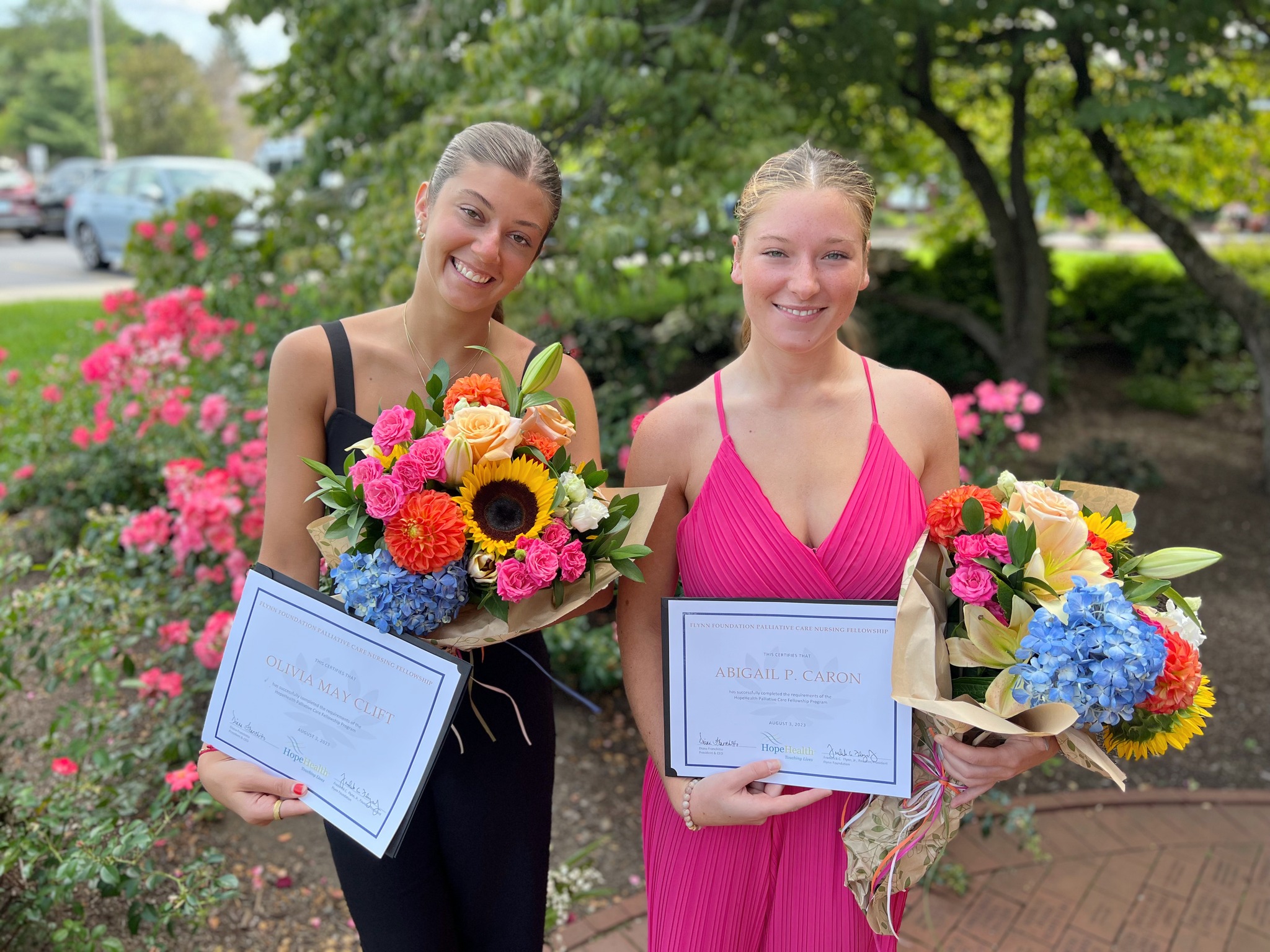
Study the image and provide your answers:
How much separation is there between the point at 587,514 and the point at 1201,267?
23.7 feet

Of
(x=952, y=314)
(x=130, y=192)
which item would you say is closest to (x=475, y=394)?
(x=952, y=314)

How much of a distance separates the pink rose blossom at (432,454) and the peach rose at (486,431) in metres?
0.02

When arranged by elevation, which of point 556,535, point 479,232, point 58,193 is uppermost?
point 479,232

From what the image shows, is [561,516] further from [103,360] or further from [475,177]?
[103,360]

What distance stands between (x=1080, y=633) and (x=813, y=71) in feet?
17.7

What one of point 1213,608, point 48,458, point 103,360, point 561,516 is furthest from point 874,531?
point 48,458

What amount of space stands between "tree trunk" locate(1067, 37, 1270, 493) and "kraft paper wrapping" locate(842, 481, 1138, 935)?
6.31 meters

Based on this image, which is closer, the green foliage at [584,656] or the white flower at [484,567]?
the white flower at [484,567]

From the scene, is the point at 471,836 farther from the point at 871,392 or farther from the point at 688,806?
the point at 871,392

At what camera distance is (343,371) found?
6.11 feet

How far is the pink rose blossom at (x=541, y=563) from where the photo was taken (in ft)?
→ 4.86

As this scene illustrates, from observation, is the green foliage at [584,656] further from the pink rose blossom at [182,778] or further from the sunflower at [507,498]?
the sunflower at [507,498]

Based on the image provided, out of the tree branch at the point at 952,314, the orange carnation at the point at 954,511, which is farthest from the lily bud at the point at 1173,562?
the tree branch at the point at 952,314

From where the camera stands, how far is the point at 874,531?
1.78 metres
